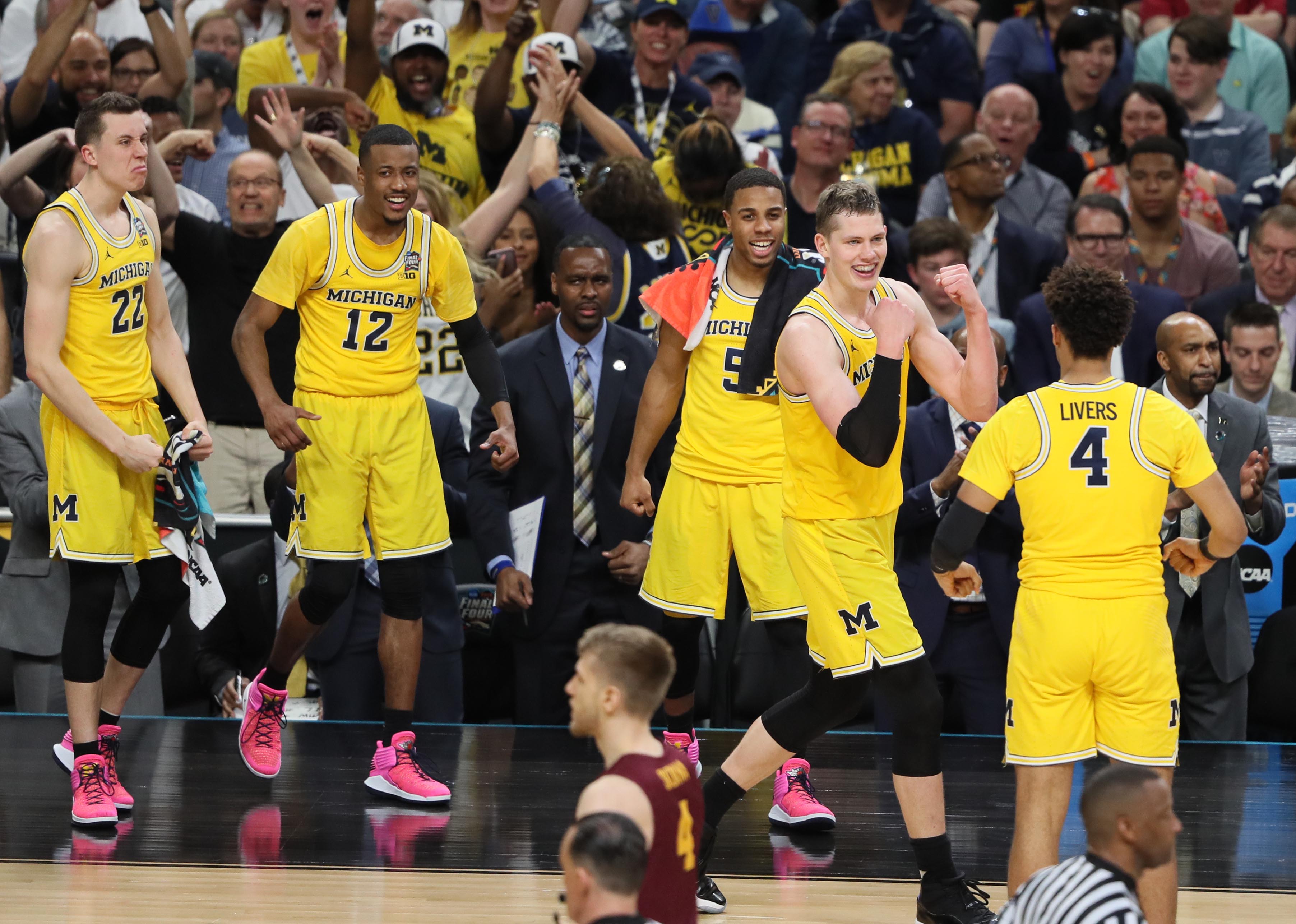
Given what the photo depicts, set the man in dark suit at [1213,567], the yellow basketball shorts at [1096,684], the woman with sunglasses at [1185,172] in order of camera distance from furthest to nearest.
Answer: the woman with sunglasses at [1185,172]
the man in dark suit at [1213,567]
the yellow basketball shorts at [1096,684]

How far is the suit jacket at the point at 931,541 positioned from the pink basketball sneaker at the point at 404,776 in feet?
6.71

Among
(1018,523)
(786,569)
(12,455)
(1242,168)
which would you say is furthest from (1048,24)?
(12,455)

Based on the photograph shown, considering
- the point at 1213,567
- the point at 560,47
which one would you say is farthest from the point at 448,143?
the point at 1213,567

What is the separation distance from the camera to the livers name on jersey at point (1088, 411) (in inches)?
163

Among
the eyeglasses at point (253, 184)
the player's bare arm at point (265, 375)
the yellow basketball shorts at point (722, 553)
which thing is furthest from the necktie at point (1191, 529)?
the eyeglasses at point (253, 184)

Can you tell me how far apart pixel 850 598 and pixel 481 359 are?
6.43 ft

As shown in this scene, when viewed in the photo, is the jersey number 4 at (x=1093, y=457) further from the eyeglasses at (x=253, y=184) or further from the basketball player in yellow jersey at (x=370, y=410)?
the eyeglasses at (x=253, y=184)

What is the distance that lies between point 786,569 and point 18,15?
6315 mm

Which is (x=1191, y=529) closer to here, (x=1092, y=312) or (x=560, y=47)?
(x=1092, y=312)

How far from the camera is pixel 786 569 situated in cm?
533

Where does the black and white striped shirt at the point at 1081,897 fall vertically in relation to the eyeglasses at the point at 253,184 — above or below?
below

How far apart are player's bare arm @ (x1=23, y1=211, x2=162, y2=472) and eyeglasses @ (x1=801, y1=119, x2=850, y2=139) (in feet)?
13.1

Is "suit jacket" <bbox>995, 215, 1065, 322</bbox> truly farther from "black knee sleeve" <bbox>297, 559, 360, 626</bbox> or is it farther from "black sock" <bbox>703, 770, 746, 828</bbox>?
"black sock" <bbox>703, 770, 746, 828</bbox>

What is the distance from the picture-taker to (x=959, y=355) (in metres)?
4.68
